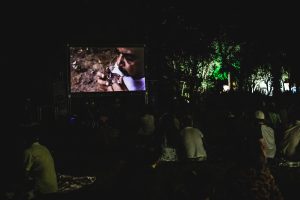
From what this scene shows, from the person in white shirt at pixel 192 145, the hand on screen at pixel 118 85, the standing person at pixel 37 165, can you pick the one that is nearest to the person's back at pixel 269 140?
the person in white shirt at pixel 192 145

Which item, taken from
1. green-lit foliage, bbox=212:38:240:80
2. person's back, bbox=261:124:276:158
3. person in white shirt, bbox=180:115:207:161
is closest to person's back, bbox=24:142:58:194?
person in white shirt, bbox=180:115:207:161

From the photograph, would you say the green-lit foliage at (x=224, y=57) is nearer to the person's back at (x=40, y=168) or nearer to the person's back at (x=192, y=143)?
the person's back at (x=192, y=143)

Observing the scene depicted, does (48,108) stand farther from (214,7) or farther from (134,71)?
(214,7)

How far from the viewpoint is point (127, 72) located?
21469 mm

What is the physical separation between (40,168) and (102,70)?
15291 mm

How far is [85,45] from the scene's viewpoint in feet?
68.4

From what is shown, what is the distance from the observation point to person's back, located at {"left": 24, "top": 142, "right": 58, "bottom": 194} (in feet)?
18.9

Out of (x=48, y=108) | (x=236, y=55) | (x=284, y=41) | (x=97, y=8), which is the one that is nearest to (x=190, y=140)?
(x=48, y=108)

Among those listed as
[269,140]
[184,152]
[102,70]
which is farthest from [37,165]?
[102,70]

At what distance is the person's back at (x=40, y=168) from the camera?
5762 millimetres

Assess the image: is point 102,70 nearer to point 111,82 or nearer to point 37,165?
point 111,82

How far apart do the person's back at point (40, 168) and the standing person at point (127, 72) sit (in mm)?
15156

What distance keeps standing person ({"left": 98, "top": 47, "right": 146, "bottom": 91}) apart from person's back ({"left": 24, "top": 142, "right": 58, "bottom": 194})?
49.7ft

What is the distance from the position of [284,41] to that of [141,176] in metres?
27.3
